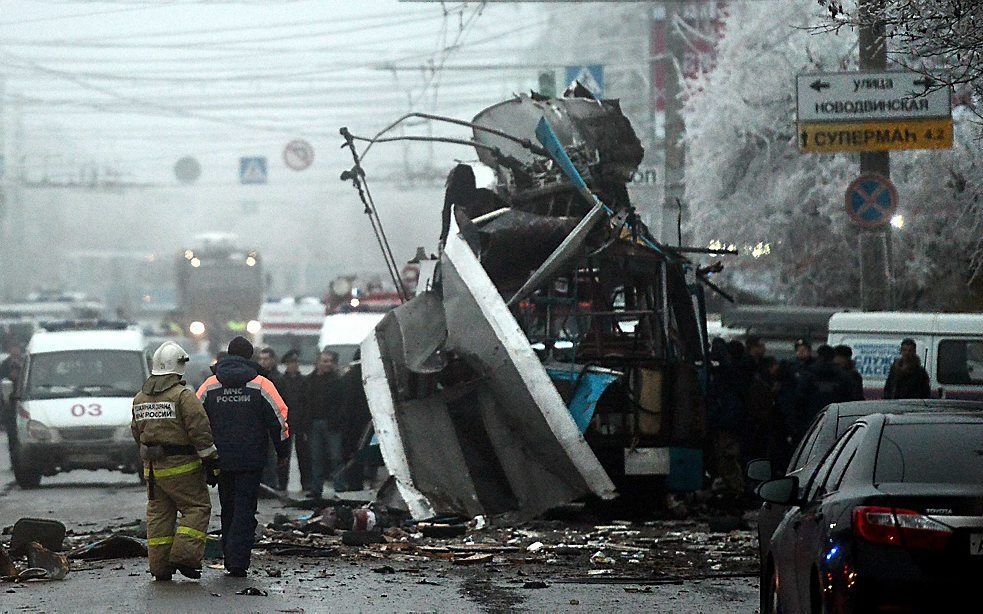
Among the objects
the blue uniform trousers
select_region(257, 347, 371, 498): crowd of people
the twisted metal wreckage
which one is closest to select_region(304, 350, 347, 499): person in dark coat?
select_region(257, 347, 371, 498): crowd of people

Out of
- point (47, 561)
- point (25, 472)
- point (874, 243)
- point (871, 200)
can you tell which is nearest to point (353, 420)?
point (25, 472)

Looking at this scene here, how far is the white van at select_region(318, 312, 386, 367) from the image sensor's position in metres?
25.3

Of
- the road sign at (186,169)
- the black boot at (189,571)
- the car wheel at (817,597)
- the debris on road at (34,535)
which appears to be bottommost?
the black boot at (189,571)

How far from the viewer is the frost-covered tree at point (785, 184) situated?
28.6m

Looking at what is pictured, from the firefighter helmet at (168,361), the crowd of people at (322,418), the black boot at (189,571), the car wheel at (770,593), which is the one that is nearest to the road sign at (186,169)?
the crowd of people at (322,418)

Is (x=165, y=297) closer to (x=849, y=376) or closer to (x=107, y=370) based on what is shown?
(x=107, y=370)

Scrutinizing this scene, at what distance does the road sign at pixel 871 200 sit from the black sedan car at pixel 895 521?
33.1 ft

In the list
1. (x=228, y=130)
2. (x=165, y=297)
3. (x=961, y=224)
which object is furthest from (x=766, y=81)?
(x=228, y=130)

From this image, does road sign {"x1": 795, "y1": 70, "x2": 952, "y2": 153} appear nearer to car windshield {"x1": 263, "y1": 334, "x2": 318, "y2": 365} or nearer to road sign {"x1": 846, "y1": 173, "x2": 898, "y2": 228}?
A: road sign {"x1": 846, "y1": 173, "x2": 898, "y2": 228}

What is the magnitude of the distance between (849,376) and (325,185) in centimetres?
14205

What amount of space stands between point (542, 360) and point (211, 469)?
4.52 metres

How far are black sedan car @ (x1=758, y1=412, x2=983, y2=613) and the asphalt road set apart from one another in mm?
2743

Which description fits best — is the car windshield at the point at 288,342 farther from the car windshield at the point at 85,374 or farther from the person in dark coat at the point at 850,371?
the person in dark coat at the point at 850,371

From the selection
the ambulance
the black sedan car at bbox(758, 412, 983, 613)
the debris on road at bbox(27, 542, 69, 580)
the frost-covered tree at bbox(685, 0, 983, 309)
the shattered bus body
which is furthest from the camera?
the ambulance
